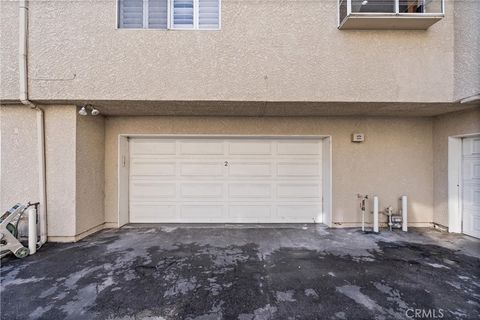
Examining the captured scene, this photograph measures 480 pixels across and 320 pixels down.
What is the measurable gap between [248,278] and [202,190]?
2950 millimetres

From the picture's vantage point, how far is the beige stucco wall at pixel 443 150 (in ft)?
15.6

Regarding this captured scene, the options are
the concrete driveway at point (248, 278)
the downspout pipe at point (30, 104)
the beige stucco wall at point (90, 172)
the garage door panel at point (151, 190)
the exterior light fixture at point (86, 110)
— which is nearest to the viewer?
the concrete driveway at point (248, 278)

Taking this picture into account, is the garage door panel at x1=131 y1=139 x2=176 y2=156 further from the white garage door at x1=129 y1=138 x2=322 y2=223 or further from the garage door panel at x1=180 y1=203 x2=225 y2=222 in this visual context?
the garage door panel at x1=180 y1=203 x2=225 y2=222

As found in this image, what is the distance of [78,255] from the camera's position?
3898 millimetres

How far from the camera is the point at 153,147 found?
5707 mm

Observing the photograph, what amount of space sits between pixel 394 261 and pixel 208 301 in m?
3.19

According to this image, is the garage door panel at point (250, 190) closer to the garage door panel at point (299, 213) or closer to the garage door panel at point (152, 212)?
the garage door panel at point (299, 213)

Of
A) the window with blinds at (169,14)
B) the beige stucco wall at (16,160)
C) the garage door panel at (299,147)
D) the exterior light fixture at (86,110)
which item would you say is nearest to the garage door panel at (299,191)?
the garage door panel at (299,147)

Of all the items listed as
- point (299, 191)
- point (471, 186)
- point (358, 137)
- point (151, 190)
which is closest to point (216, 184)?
point (151, 190)

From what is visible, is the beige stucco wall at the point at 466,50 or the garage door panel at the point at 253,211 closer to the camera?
the beige stucco wall at the point at 466,50

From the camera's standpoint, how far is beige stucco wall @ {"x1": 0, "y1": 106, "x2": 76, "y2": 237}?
4371 mm

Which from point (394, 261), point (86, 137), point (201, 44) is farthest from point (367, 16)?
point (86, 137)

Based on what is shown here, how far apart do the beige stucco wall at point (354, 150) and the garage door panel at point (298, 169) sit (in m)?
0.50

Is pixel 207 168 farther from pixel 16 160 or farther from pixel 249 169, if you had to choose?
pixel 16 160
